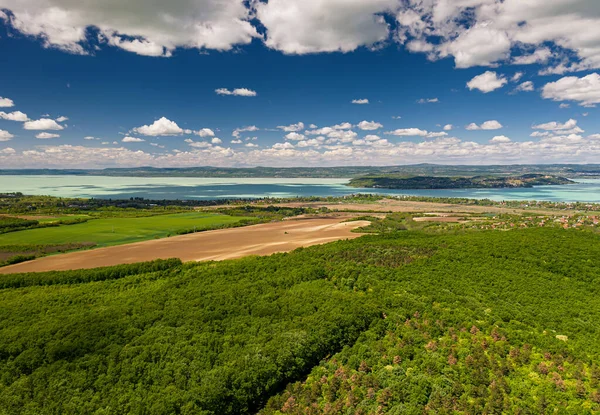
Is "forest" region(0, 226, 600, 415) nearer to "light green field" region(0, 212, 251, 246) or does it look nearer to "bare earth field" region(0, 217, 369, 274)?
"bare earth field" region(0, 217, 369, 274)

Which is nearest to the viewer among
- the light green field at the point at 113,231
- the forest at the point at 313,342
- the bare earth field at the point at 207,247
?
the forest at the point at 313,342

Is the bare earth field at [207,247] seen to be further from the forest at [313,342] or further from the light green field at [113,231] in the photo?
the forest at [313,342]

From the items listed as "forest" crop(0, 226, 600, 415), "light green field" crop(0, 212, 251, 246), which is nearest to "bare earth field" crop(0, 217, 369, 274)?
"light green field" crop(0, 212, 251, 246)

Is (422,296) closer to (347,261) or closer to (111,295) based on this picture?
(347,261)

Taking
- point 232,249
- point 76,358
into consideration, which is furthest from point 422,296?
point 232,249

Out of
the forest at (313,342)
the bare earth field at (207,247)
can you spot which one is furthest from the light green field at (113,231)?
the forest at (313,342)

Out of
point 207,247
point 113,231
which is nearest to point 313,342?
point 207,247
